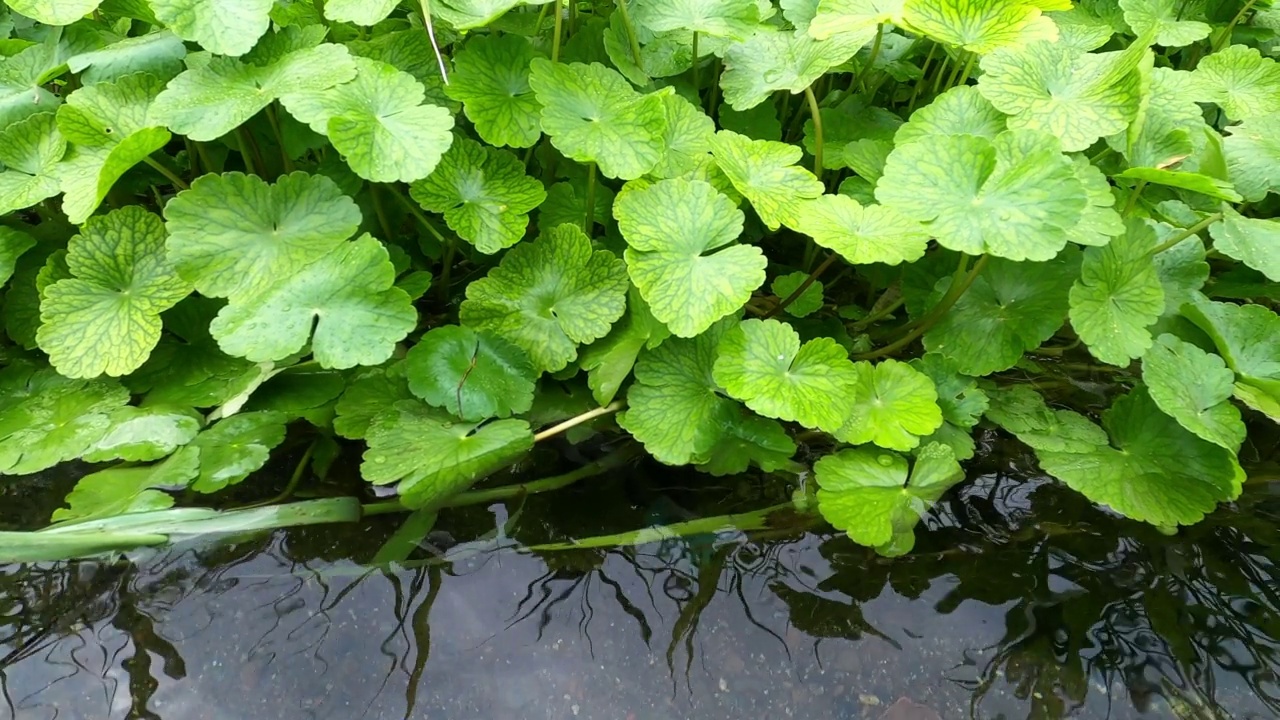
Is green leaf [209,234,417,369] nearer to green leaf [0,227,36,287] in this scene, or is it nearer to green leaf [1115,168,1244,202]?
green leaf [0,227,36,287]

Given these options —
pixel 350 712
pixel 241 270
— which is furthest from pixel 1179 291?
pixel 241 270

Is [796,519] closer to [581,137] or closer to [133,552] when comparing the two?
[581,137]

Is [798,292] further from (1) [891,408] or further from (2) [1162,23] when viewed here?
(2) [1162,23]

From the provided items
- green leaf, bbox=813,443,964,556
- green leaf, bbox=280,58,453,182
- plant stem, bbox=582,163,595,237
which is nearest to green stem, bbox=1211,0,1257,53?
green leaf, bbox=813,443,964,556

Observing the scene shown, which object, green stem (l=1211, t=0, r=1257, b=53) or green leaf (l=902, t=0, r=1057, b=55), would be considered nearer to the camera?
green leaf (l=902, t=0, r=1057, b=55)

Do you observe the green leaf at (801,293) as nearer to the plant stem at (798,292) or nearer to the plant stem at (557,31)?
the plant stem at (798,292)
